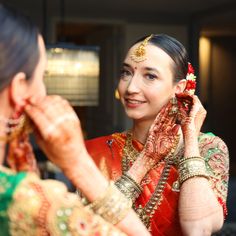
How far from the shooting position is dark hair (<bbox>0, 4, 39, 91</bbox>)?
1092mm

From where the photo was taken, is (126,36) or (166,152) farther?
(126,36)

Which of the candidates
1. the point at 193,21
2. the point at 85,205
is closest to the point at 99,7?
the point at 193,21

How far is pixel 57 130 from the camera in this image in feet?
3.71

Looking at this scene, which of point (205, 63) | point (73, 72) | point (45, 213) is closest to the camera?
point (45, 213)

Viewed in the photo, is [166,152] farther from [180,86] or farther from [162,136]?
[180,86]

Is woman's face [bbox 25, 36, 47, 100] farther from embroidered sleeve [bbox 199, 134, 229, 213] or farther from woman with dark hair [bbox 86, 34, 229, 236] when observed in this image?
embroidered sleeve [bbox 199, 134, 229, 213]

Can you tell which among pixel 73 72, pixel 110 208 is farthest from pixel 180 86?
pixel 73 72

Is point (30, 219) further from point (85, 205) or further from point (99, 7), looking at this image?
point (99, 7)

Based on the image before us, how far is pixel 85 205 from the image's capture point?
1184 millimetres

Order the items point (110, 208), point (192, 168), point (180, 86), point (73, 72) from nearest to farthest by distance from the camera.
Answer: point (110, 208) → point (192, 168) → point (180, 86) → point (73, 72)

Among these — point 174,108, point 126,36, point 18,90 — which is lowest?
point 126,36

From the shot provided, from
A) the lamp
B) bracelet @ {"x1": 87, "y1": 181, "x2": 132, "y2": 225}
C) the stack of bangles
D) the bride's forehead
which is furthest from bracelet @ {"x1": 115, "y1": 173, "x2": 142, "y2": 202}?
the lamp

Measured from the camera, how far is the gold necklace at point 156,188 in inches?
71.9

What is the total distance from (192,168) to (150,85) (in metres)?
0.31
